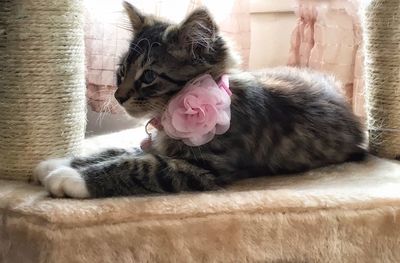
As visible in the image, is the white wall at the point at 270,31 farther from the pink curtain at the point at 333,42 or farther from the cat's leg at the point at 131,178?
the cat's leg at the point at 131,178

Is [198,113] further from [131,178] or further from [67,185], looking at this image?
[67,185]

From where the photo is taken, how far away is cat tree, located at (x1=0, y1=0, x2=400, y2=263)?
3.48ft

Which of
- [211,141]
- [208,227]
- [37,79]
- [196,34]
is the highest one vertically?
[196,34]

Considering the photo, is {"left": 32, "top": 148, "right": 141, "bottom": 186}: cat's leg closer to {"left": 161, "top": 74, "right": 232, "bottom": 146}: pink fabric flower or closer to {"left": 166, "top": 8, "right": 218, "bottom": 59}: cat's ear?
{"left": 161, "top": 74, "right": 232, "bottom": 146}: pink fabric flower

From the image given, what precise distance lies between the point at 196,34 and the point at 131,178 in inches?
14.2

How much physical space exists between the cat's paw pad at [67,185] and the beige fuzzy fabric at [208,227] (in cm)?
3

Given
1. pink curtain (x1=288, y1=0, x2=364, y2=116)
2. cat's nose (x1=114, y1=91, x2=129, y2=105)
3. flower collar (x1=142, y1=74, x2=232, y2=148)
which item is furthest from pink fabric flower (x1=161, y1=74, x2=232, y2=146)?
pink curtain (x1=288, y1=0, x2=364, y2=116)

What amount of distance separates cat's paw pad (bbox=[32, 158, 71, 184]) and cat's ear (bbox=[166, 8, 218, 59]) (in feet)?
1.24

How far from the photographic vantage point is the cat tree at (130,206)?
41.8 inches

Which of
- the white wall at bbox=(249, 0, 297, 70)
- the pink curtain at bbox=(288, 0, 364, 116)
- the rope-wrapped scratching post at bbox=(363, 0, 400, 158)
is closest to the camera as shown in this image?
the rope-wrapped scratching post at bbox=(363, 0, 400, 158)

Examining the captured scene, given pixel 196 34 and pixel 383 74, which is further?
pixel 383 74

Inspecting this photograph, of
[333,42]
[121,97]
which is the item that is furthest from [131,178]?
[333,42]

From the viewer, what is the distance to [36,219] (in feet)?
3.50

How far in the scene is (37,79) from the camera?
1.38 m
